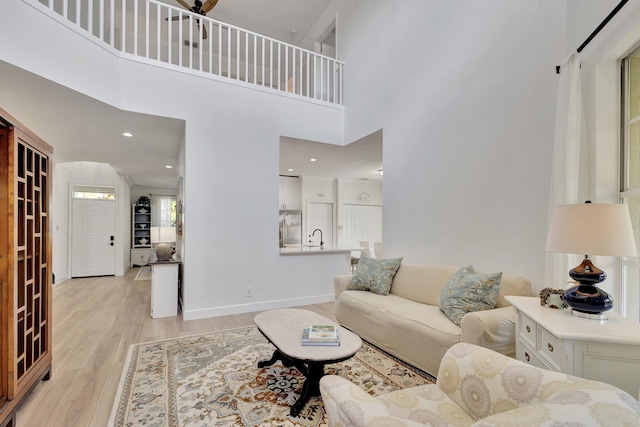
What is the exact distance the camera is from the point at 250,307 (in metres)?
4.52

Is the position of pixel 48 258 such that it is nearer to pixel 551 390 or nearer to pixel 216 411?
pixel 216 411

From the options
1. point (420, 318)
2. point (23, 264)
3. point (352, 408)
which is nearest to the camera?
point (352, 408)

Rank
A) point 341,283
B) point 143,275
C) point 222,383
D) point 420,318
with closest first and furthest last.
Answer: point 222,383 < point 420,318 < point 341,283 < point 143,275

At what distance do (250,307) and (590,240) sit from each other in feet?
13.0

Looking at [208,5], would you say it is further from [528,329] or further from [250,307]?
[528,329]

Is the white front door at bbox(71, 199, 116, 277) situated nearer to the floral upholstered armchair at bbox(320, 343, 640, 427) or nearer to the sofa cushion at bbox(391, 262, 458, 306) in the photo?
the sofa cushion at bbox(391, 262, 458, 306)

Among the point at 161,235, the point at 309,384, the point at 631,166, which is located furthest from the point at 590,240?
the point at 161,235

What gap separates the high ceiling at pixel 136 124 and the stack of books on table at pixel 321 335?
318 cm

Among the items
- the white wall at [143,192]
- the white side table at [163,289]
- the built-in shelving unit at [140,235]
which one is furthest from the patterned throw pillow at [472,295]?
the white wall at [143,192]

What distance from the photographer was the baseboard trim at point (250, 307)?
164 inches

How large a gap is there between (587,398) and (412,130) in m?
3.60

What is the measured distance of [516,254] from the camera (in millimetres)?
2807

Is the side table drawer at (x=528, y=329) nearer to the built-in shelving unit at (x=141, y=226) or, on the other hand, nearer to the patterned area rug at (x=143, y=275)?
the patterned area rug at (x=143, y=275)

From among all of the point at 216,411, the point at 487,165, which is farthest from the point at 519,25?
the point at 216,411
